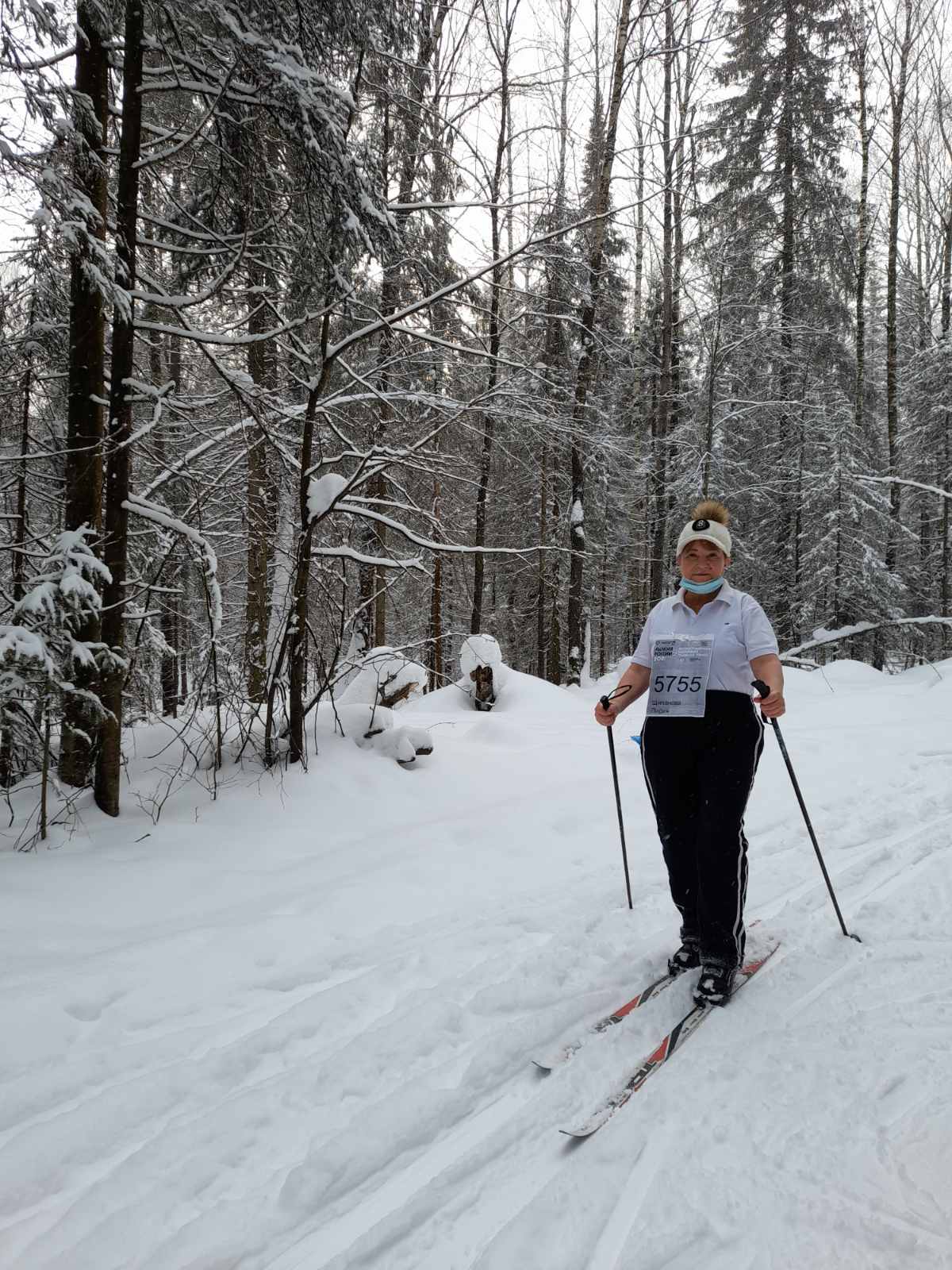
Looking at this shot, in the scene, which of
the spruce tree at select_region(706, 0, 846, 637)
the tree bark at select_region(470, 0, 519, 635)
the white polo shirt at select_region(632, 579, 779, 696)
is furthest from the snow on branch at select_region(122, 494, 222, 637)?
the spruce tree at select_region(706, 0, 846, 637)

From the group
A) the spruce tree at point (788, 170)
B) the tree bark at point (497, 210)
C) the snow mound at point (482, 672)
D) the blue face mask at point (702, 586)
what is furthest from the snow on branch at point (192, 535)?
the spruce tree at point (788, 170)

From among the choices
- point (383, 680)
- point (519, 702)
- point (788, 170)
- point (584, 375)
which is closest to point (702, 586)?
point (383, 680)

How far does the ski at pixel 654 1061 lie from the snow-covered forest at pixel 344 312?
10.8 ft

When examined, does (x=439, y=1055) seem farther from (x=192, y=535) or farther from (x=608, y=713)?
(x=192, y=535)

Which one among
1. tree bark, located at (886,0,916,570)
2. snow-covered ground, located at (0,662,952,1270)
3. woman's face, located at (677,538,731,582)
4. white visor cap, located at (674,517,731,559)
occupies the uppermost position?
tree bark, located at (886,0,916,570)

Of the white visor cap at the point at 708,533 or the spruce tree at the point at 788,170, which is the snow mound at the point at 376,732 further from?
the spruce tree at the point at 788,170

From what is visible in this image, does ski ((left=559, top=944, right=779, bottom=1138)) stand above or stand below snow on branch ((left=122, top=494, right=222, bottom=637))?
below

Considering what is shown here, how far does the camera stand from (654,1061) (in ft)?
7.63

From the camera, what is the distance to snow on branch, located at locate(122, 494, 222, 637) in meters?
4.53

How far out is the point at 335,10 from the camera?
169 inches

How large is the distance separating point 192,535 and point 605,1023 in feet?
12.7

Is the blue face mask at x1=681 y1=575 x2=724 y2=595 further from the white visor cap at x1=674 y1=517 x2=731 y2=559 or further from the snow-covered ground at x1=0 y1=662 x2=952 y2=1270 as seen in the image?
the snow-covered ground at x1=0 y1=662 x2=952 y2=1270

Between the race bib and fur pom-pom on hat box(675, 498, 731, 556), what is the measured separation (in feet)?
1.33

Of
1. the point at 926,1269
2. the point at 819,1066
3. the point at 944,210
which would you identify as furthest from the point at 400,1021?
the point at 944,210
